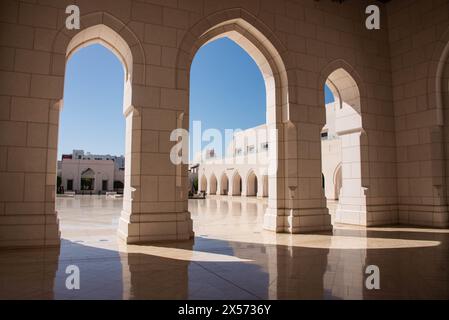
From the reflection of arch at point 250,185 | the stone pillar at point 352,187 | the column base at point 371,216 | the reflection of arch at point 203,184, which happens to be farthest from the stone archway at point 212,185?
the column base at point 371,216

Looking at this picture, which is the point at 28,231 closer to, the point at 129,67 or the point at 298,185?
the point at 129,67

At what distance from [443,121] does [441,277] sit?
6.01 meters

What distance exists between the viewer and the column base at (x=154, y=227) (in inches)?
237

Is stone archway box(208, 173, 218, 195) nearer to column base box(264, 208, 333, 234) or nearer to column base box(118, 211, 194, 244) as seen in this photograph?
column base box(264, 208, 333, 234)

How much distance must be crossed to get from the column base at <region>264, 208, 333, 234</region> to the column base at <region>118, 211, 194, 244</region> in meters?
2.07

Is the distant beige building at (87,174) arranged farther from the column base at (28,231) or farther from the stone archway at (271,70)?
the column base at (28,231)

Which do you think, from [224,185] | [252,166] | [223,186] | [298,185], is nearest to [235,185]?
[223,186]

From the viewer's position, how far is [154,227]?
6.14 m

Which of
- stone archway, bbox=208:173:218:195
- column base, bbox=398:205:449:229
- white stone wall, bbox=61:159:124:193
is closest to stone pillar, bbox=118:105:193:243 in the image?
column base, bbox=398:205:449:229

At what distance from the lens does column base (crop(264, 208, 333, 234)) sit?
7.41 m

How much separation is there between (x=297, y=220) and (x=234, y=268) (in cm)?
349

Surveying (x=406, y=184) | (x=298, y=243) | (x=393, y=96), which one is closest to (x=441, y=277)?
(x=298, y=243)

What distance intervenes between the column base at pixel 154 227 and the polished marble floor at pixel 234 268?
29cm

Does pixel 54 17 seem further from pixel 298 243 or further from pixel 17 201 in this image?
pixel 298 243
